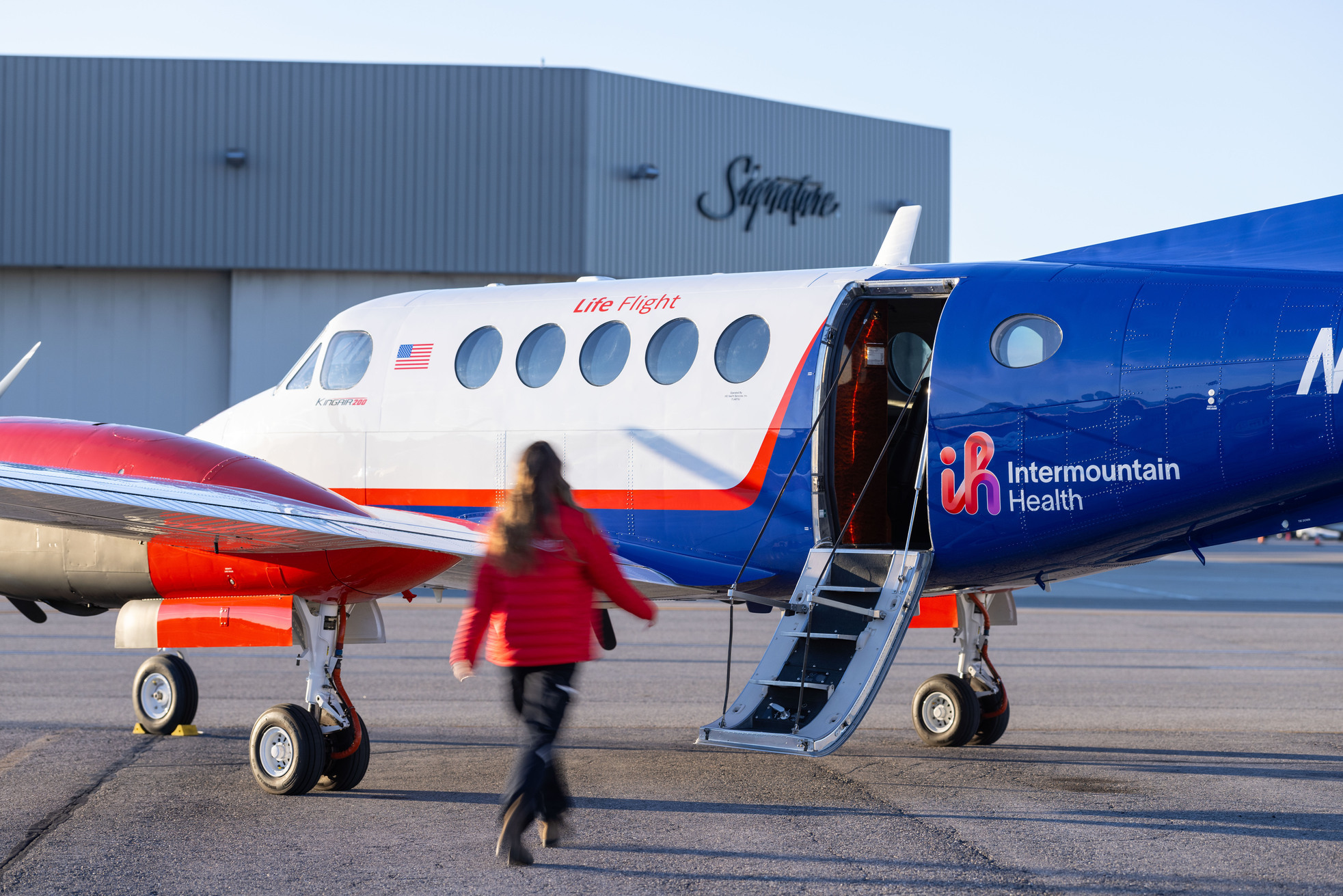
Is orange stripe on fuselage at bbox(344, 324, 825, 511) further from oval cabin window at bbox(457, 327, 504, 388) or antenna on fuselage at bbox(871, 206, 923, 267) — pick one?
antenna on fuselage at bbox(871, 206, 923, 267)

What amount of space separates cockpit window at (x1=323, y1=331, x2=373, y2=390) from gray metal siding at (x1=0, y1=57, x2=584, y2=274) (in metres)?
22.2

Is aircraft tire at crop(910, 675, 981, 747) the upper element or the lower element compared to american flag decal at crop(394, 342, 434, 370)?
lower

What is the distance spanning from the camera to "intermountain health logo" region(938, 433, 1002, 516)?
26.8ft

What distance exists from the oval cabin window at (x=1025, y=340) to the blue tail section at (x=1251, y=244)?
804 mm

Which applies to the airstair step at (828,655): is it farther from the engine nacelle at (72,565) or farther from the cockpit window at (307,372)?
the cockpit window at (307,372)

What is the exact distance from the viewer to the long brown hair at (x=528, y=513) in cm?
597

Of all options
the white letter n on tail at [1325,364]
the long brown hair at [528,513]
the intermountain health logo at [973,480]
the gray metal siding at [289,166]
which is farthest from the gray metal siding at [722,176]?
the long brown hair at [528,513]

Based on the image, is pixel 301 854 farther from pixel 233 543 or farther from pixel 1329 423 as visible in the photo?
pixel 1329 423

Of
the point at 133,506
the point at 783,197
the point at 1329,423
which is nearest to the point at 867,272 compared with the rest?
the point at 1329,423

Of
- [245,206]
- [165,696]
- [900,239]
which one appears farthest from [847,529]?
[245,206]

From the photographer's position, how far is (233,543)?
7754 millimetres

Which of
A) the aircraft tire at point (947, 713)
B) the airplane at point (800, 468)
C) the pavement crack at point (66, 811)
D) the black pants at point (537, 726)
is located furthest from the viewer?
the aircraft tire at point (947, 713)

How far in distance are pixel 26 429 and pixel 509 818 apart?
4628mm
